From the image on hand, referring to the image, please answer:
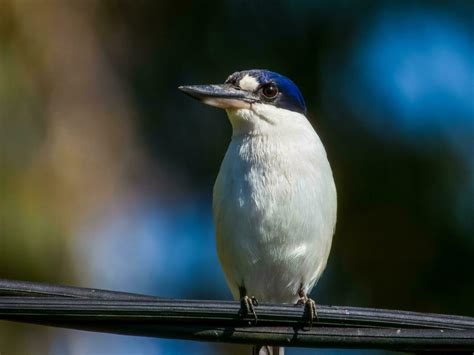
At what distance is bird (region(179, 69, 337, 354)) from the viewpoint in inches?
264

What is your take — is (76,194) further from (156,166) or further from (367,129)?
(367,129)

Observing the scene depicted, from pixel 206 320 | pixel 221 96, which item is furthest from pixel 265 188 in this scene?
pixel 206 320

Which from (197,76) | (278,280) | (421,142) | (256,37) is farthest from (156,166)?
(278,280)

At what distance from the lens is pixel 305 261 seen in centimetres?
702

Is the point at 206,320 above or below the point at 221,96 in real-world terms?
below

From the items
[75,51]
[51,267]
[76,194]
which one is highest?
[75,51]

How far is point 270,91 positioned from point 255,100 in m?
0.16

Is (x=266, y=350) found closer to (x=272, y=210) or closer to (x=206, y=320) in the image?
(x=272, y=210)

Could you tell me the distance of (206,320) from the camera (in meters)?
4.51

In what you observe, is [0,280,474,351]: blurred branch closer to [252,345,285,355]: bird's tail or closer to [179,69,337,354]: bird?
[179,69,337,354]: bird

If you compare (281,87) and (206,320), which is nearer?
(206,320)

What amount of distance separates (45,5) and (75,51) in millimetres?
515

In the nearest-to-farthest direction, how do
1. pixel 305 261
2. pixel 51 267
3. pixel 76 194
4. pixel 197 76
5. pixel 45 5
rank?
pixel 305 261 < pixel 51 267 < pixel 76 194 < pixel 45 5 < pixel 197 76

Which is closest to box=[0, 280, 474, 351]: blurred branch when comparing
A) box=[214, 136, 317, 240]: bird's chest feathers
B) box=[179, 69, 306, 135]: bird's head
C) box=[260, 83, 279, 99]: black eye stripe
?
box=[214, 136, 317, 240]: bird's chest feathers
